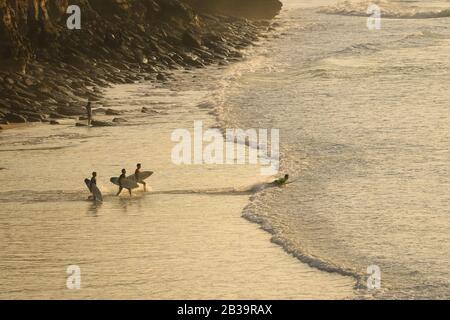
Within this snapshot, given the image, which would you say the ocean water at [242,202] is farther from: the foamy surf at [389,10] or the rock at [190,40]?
the foamy surf at [389,10]

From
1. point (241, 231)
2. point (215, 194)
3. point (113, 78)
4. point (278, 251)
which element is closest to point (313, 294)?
point (278, 251)

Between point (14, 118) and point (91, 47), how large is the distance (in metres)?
13.6

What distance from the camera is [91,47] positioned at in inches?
2045

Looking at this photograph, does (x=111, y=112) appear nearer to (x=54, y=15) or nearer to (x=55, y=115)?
(x=55, y=115)

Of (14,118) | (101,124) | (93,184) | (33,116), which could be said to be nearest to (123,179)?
(93,184)

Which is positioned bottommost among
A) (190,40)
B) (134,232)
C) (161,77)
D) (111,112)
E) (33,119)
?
(134,232)

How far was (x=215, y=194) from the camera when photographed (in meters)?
29.2

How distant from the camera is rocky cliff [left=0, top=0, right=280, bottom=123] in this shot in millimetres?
42406

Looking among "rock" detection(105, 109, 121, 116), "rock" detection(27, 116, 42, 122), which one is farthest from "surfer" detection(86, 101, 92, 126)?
"rock" detection(105, 109, 121, 116)

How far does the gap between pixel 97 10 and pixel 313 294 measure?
39.7 m

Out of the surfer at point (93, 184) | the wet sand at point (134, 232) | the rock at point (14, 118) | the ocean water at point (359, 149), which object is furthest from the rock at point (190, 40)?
the surfer at point (93, 184)

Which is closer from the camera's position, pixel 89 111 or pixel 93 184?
pixel 93 184

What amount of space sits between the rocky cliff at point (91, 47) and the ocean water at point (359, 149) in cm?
321
